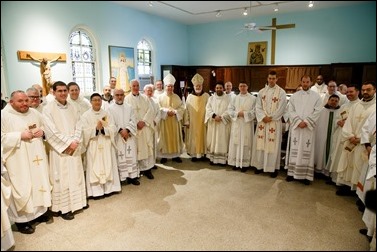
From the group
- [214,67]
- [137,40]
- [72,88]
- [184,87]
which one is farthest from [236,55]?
[72,88]

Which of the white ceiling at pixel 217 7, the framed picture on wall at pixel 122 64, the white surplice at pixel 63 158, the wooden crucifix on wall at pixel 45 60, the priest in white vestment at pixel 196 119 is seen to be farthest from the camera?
the framed picture on wall at pixel 122 64

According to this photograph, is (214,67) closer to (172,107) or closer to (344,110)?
(172,107)

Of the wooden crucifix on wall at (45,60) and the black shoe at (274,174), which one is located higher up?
the wooden crucifix on wall at (45,60)

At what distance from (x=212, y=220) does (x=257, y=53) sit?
26.1ft

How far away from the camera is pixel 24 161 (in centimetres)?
303

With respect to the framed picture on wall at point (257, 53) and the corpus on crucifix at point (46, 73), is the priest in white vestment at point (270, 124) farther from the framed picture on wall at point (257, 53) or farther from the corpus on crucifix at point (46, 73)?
the framed picture on wall at point (257, 53)

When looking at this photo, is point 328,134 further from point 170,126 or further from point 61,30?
point 61,30

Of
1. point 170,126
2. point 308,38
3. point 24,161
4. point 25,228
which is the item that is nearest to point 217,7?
point 308,38

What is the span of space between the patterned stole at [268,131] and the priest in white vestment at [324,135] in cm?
83

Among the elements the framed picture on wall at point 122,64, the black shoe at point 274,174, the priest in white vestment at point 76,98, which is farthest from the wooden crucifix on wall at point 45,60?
the black shoe at point 274,174

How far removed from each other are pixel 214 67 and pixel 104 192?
772 cm

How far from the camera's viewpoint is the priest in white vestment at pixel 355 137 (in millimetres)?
3799

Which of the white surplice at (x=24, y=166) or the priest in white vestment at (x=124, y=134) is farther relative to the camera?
the priest in white vestment at (x=124, y=134)

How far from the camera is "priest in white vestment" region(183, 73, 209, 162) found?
579 centimetres
